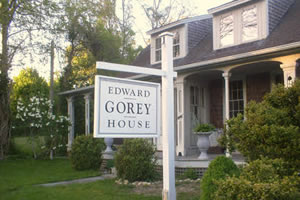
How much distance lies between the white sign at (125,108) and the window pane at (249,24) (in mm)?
7104

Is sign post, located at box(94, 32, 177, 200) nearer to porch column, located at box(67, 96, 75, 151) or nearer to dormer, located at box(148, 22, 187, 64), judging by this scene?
dormer, located at box(148, 22, 187, 64)

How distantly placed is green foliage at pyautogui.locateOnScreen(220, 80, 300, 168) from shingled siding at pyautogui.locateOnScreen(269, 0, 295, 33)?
476 cm

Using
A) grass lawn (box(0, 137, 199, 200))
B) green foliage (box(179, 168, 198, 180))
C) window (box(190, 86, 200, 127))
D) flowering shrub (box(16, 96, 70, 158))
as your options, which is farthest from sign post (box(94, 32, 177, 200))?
flowering shrub (box(16, 96, 70, 158))

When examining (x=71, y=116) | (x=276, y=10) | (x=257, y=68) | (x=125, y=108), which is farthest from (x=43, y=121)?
(x=125, y=108)

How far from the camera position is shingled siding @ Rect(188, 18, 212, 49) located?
12133 millimetres

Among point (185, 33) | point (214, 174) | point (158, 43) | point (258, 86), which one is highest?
point (185, 33)

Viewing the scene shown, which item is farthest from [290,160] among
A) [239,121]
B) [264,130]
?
[239,121]

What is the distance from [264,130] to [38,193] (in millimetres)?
5074

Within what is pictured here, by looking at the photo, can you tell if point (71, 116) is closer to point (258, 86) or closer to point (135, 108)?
point (258, 86)

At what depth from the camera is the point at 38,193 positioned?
23.5ft

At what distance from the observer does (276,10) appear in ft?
32.1

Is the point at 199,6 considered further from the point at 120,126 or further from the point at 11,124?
the point at 120,126

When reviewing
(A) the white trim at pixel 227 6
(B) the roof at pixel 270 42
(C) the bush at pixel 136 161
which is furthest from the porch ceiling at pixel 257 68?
(C) the bush at pixel 136 161

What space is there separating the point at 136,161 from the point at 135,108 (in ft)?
17.0
